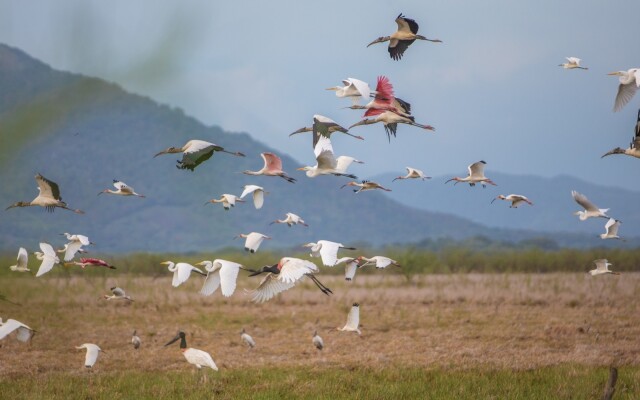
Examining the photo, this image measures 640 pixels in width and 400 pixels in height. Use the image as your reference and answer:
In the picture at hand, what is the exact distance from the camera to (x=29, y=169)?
109000 mm

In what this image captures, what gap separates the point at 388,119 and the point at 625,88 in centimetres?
360

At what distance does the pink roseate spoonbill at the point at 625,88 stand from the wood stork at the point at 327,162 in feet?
13.3

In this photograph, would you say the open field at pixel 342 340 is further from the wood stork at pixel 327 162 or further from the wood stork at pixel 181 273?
the wood stork at pixel 327 162

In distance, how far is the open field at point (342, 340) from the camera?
49.0 ft

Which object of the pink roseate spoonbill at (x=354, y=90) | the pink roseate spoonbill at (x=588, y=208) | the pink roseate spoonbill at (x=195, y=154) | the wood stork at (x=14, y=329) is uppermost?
the pink roseate spoonbill at (x=354, y=90)

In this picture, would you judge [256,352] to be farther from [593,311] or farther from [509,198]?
[593,311]

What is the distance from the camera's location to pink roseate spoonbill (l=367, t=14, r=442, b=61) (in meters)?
14.8

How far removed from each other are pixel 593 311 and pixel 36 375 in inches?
592

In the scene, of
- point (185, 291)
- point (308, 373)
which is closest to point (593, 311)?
point (308, 373)

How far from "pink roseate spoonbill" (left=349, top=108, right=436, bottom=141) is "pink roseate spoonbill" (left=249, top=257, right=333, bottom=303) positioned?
9.85 feet

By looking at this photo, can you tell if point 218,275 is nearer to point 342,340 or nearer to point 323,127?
point 323,127

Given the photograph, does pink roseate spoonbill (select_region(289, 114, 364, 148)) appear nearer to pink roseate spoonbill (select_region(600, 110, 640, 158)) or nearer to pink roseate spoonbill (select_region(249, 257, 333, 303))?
pink roseate spoonbill (select_region(249, 257, 333, 303))

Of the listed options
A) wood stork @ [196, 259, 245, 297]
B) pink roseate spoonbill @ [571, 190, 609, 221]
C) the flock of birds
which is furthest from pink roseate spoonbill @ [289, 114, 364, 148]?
pink roseate spoonbill @ [571, 190, 609, 221]

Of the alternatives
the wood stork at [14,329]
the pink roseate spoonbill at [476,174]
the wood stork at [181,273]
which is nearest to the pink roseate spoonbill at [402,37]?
the pink roseate spoonbill at [476,174]
